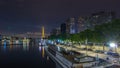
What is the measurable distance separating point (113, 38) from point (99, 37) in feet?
36.2

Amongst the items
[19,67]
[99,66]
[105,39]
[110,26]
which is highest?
[110,26]

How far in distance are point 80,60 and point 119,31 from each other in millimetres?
23253

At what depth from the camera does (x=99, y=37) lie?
75.0 meters

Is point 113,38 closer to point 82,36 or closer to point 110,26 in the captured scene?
point 110,26

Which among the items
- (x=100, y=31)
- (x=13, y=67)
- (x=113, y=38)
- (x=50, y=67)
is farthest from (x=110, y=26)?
(x=13, y=67)

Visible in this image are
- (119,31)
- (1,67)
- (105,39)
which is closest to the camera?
(119,31)

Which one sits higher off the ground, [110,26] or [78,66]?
[110,26]

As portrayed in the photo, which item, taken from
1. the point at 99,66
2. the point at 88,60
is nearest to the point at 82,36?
the point at 88,60

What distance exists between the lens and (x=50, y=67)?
209 feet

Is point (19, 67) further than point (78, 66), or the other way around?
point (19, 67)

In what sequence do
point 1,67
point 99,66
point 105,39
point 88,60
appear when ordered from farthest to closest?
point 105,39
point 1,67
point 88,60
point 99,66

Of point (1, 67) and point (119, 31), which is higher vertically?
point (119, 31)

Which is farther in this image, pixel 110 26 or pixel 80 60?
pixel 110 26

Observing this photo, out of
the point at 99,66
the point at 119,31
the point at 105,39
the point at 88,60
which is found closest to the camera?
the point at 99,66
